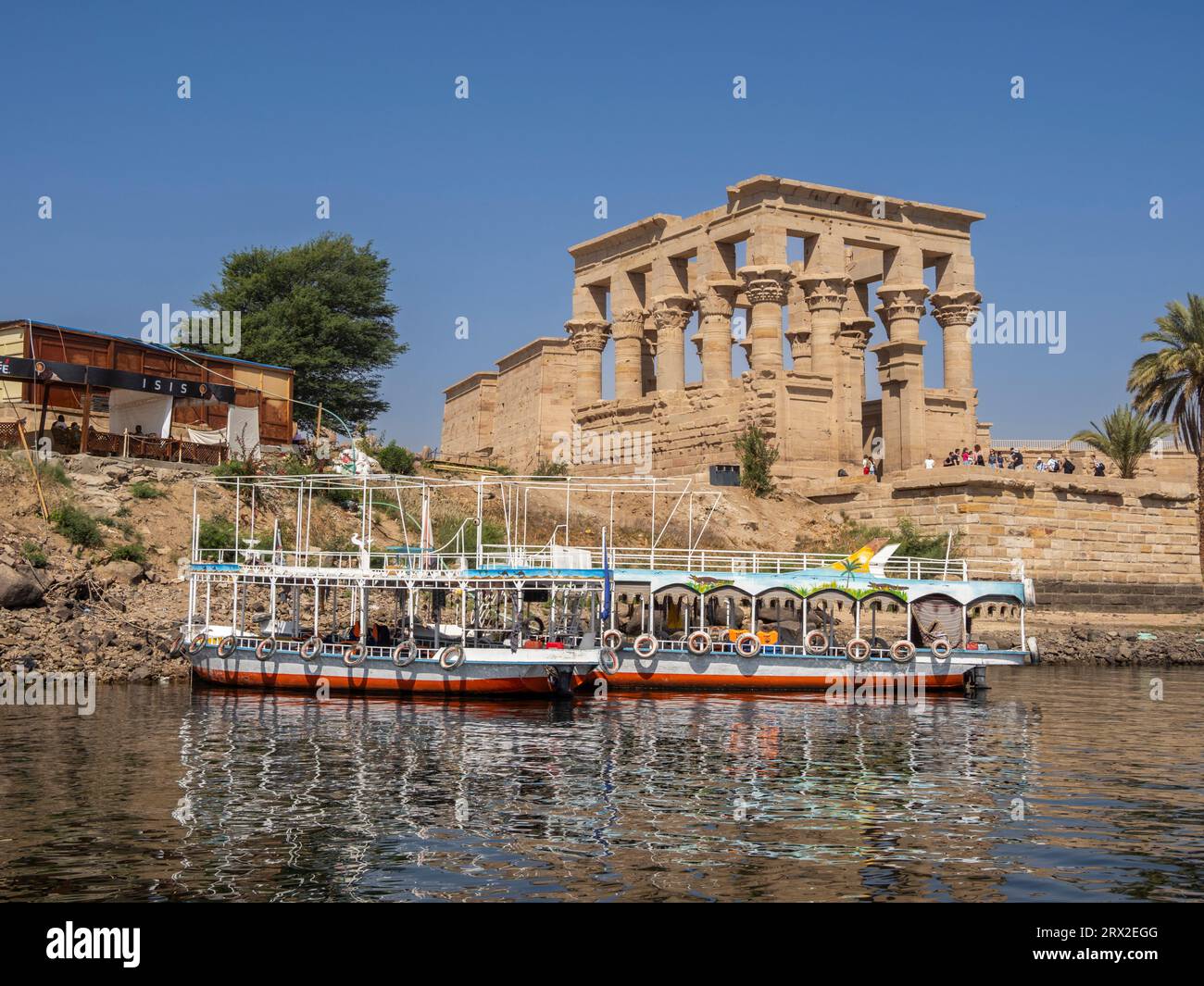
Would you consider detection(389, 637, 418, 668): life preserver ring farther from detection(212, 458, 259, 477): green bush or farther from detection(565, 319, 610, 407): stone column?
detection(565, 319, 610, 407): stone column

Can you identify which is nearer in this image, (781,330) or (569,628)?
(569,628)

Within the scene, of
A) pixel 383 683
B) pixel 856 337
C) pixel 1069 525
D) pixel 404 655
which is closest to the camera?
pixel 404 655

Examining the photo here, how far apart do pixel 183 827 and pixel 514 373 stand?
203 feet

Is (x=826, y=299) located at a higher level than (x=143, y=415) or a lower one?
higher

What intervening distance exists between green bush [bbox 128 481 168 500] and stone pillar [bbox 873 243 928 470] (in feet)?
108

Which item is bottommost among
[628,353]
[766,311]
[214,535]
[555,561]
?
[555,561]

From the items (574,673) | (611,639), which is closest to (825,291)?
(611,639)

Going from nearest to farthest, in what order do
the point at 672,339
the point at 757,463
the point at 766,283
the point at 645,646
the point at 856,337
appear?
1. the point at 645,646
2. the point at 757,463
3. the point at 766,283
4. the point at 672,339
5. the point at 856,337

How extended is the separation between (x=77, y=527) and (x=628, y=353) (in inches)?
1303

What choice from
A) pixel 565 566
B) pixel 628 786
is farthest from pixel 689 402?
pixel 628 786

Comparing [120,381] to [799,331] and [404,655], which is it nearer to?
[404,655]

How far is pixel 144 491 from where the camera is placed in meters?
45.3

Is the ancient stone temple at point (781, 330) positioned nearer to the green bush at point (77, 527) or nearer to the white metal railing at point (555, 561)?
the white metal railing at point (555, 561)
